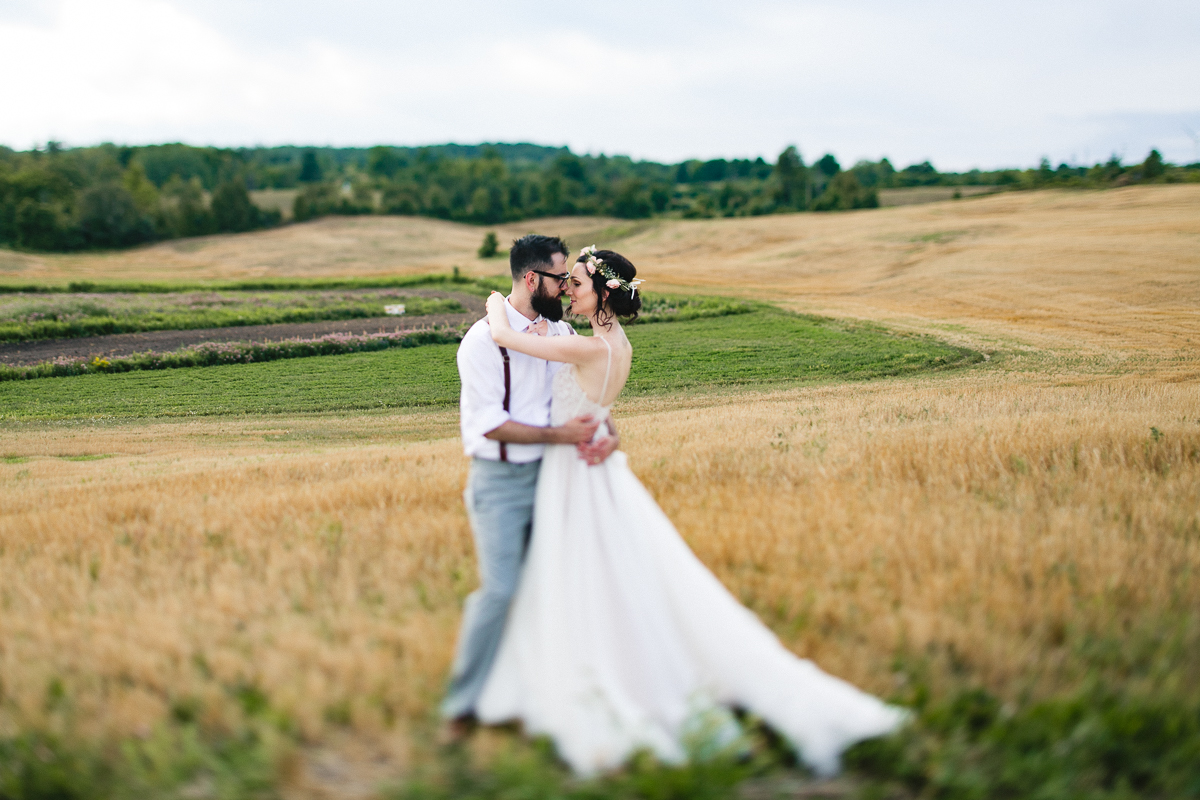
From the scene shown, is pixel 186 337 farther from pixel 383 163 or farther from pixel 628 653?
pixel 383 163

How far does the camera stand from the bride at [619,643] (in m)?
3.58

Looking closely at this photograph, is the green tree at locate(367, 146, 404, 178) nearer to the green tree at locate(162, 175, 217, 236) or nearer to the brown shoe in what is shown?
the green tree at locate(162, 175, 217, 236)

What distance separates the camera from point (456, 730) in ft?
12.1

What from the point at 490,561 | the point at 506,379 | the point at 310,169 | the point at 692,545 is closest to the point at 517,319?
the point at 506,379

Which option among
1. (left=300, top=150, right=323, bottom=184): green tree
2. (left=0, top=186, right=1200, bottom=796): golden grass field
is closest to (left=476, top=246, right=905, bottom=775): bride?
(left=0, top=186, right=1200, bottom=796): golden grass field

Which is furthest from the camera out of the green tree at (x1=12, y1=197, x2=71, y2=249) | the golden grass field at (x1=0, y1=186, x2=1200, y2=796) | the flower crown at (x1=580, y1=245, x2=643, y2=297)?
the green tree at (x1=12, y1=197, x2=71, y2=249)

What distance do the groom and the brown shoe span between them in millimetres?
170

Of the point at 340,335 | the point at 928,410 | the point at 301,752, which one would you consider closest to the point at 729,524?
the point at 301,752

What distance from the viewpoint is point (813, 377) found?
962 inches

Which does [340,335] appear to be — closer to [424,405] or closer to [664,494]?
[424,405]

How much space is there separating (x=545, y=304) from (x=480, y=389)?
0.86 meters

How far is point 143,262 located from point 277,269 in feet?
71.1

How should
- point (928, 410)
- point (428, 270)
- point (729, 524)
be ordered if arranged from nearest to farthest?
point (729, 524) → point (928, 410) → point (428, 270)

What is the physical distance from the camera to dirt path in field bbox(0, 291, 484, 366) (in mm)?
31125
